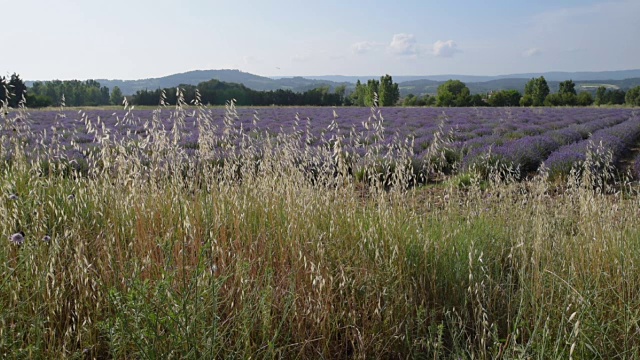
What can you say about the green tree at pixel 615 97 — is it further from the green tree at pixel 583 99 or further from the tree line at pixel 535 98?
the green tree at pixel 583 99

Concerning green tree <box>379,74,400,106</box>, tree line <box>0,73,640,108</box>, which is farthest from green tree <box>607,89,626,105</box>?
green tree <box>379,74,400,106</box>

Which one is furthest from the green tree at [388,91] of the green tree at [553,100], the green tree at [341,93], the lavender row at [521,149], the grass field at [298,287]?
the grass field at [298,287]

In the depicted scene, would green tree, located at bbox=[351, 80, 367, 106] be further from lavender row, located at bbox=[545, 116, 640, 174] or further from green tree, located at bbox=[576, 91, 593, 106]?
lavender row, located at bbox=[545, 116, 640, 174]

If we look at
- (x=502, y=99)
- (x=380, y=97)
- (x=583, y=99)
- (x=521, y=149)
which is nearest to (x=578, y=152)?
(x=521, y=149)

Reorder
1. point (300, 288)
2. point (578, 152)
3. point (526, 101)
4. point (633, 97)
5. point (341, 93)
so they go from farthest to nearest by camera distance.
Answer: point (341, 93), point (633, 97), point (526, 101), point (578, 152), point (300, 288)

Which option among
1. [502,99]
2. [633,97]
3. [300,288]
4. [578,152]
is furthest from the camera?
[633,97]

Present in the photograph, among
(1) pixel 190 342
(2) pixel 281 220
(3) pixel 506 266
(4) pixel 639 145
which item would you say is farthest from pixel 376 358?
(4) pixel 639 145

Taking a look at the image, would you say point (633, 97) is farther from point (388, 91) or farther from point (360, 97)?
point (360, 97)

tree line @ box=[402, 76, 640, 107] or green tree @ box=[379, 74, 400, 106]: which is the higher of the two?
green tree @ box=[379, 74, 400, 106]

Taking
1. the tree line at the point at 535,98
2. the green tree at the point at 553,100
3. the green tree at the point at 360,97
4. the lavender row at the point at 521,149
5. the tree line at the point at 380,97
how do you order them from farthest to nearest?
the green tree at the point at 360,97 < the green tree at the point at 553,100 < the tree line at the point at 535,98 < the tree line at the point at 380,97 < the lavender row at the point at 521,149

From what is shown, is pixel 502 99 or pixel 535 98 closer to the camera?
pixel 502 99

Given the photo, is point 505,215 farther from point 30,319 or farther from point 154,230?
point 30,319

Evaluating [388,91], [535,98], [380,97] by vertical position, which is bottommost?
[535,98]

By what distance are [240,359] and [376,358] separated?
668mm
